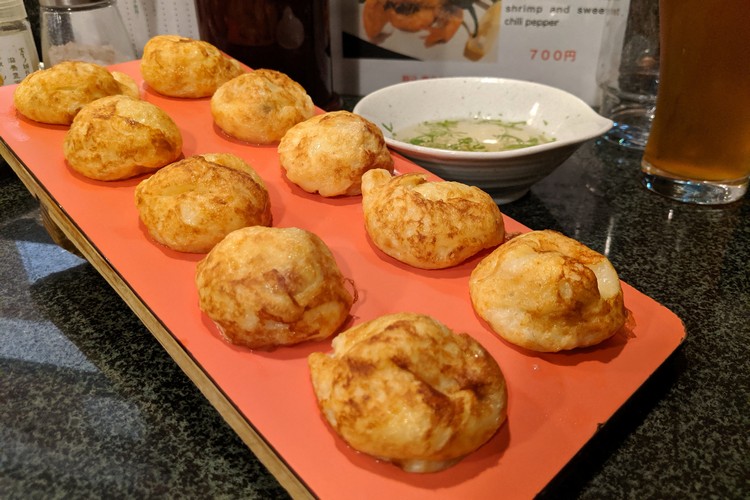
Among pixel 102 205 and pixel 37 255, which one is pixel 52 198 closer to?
pixel 102 205

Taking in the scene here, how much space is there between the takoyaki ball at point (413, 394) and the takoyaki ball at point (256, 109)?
2.34 ft

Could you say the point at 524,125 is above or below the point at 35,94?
below

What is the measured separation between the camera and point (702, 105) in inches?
57.2

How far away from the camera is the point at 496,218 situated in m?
1.12

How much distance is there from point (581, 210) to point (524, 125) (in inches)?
11.4

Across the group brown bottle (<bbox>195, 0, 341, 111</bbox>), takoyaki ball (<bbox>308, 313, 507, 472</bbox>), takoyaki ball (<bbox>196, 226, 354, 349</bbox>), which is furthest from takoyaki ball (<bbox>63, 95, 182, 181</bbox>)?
takoyaki ball (<bbox>308, 313, 507, 472</bbox>)

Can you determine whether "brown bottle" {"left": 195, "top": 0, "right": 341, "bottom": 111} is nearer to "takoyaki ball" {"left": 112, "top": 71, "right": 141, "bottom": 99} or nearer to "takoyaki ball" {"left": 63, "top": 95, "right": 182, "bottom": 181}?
"takoyaki ball" {"left": 112, "top": 71, "right": 141, "bottom": 99}

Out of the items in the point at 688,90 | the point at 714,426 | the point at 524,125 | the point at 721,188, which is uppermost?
the point at 688,90

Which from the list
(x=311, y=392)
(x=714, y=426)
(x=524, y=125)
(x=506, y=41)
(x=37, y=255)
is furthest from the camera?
(x=506, y=41)

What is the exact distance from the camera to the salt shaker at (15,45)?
173cm

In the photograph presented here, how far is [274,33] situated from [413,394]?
1.32 meters

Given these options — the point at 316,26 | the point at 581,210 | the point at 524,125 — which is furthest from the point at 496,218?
the point at 316,26

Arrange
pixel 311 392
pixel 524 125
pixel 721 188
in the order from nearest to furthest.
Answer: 1. pixel 311 392
2. pixel 721 188
3. pixel 524 125

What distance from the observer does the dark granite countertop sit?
90cm
